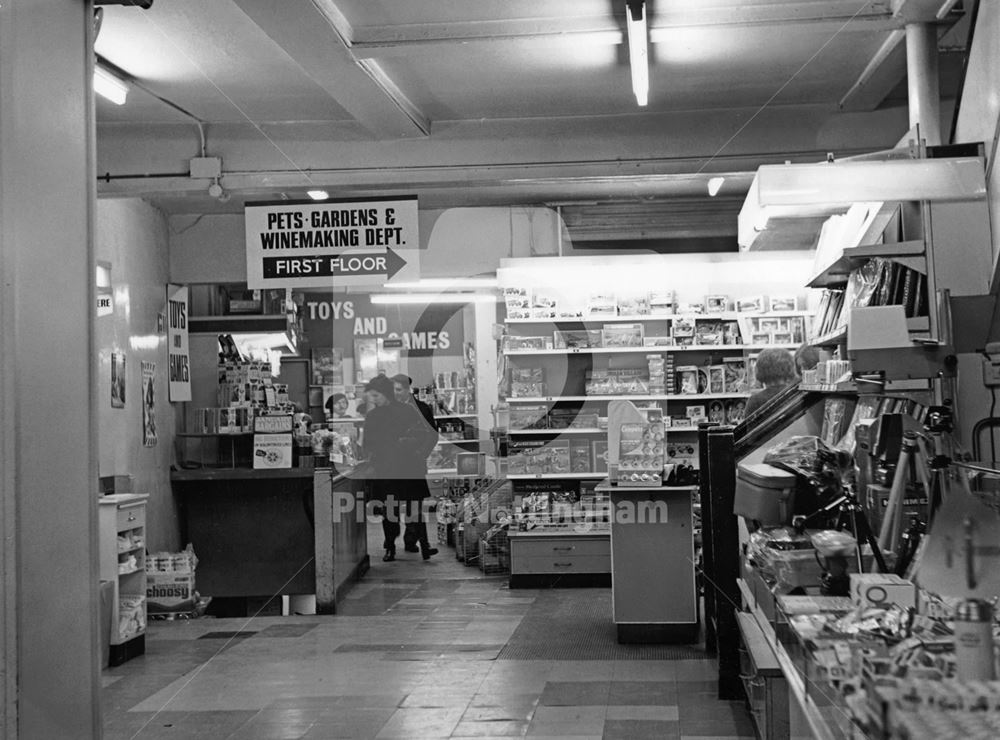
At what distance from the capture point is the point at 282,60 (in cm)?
691

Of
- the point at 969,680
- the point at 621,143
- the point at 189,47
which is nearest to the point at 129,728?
the point at 189,47

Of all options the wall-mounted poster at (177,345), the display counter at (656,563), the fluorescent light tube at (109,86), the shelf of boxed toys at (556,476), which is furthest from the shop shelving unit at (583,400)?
the fluorescent light tube at (109,86)

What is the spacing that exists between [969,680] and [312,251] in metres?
6.05

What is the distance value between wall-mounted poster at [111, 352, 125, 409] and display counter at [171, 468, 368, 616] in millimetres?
1137

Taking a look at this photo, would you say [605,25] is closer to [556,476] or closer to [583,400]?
[583,400]

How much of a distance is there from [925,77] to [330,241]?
3900 mm

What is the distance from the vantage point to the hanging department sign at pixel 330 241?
7.36m

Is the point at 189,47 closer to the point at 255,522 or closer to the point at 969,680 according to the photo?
the point at 255,522

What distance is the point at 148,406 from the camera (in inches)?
372

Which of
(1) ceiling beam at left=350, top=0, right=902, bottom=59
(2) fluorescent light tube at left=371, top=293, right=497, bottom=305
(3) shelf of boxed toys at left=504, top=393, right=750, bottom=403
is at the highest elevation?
(1) ceiling beam at left=350, top=0, right=902, bottom=59

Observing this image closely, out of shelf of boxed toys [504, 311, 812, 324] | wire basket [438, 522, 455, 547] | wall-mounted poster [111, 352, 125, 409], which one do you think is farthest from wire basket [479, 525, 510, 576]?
wall-mounted poster [111, 352, 125, 409]

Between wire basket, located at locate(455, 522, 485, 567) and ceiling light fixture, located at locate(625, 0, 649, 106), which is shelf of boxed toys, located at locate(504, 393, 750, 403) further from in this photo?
ceiling light fixture, located at locate(625, 0, 649, 106)

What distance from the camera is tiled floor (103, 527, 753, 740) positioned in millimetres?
5277

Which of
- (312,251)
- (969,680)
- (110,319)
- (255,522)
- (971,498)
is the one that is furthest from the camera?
(255,522)
